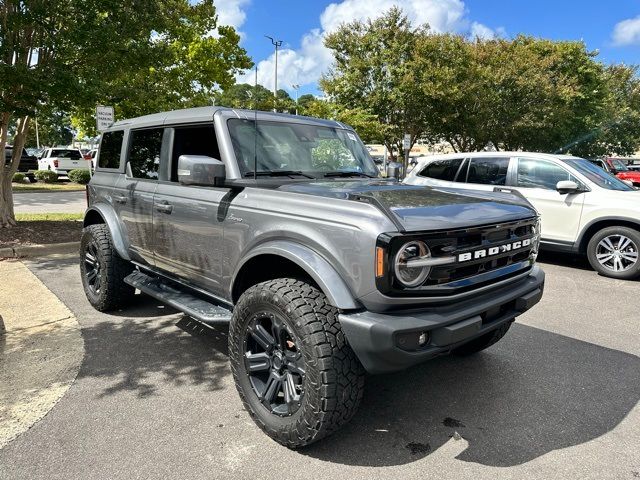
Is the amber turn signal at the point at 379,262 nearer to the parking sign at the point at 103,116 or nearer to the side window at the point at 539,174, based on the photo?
the side window at the point at 539,174

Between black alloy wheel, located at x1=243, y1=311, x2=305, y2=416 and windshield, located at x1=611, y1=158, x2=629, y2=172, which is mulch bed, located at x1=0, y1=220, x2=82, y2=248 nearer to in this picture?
black alloy wheel, located at x1=243, y1=311, x2=305, y2=416

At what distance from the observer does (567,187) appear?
704 cm

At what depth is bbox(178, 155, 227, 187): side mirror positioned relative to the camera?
295 centimetres

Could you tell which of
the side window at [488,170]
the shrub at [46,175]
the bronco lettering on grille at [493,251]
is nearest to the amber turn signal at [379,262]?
the bronco lettering on grille at [493,251]

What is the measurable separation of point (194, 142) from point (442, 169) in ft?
19.9

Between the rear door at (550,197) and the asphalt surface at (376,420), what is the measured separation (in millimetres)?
3116

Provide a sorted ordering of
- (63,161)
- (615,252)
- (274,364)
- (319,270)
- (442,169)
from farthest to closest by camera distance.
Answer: (63,161) < (442,169) < (615,252) < (274,364) < (319,270)

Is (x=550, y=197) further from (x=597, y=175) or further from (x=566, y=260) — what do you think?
(x=566, y=260)

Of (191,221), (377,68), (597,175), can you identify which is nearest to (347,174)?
(191,221)

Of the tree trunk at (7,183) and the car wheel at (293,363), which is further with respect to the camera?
the tree trunk at (7,183)

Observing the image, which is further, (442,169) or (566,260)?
(442,169)

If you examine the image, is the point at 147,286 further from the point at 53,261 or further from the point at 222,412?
the point at 53,261

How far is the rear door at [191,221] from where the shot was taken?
3.31 metres

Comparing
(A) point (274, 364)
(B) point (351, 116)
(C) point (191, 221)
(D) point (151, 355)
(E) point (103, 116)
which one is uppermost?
(B) point (351, 116)
